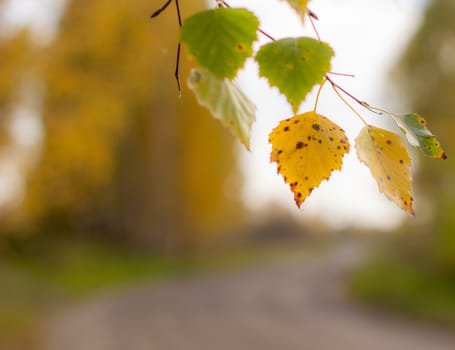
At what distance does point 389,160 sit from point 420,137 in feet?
0.12

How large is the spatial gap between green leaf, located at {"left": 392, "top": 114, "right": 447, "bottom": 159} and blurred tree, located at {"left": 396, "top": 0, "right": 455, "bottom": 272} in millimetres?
11559

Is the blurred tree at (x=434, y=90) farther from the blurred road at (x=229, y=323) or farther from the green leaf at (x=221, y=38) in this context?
the green leaf at (x=221, y=38)

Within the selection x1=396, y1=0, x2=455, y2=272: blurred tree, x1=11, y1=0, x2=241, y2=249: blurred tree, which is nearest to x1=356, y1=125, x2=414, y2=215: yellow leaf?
x1=11, y1=0, x2=241, y2=249: blurred tree

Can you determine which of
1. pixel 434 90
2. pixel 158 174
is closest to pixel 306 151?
pixel 434 90

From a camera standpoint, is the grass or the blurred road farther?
the grass

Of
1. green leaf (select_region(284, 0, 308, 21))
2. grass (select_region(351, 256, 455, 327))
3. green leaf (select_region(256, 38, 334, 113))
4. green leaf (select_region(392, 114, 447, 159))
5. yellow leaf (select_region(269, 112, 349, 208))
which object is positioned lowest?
yellow leaf (select_region(269, 112, 349, 208))

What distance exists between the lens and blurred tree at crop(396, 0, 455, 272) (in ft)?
37.7

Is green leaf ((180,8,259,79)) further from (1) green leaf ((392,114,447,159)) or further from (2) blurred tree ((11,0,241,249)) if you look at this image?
(2) blurred tree ((11,0,241,249))

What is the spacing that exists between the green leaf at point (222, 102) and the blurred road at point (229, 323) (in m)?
6.20

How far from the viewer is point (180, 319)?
8320mm

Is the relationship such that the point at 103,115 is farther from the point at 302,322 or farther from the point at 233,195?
the point at 233,195

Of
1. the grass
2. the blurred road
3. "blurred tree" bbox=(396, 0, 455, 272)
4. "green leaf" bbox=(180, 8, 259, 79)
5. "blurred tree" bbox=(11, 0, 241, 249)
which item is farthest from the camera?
"blurred tree" bbox=(11, 0, 241, 249)

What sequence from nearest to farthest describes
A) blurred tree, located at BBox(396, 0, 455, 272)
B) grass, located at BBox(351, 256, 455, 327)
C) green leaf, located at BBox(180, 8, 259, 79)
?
green leaf, located at BBox(180, 8, 259, 79) < grass, located at BBox(351, 256, 455, 327) < blurred tree, located at BBox(396, 0, 455, 272)

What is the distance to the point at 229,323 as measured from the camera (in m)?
8.21
